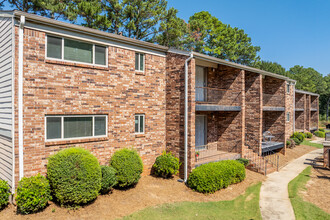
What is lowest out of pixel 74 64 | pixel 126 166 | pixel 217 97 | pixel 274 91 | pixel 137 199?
pixel 137 199

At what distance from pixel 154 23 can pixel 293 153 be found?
18.4 meters

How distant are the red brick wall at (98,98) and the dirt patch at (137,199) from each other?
50.0 inches

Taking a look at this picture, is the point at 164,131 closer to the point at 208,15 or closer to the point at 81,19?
the point at 81,19

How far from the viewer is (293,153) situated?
18453mm

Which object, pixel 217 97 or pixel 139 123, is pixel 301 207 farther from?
pixel 217 97

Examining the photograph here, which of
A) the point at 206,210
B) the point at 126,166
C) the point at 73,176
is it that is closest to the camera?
the point at 73,176

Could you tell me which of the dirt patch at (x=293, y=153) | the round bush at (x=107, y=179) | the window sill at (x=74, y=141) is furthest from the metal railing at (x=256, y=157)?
the window sill at (x=74, y=141)

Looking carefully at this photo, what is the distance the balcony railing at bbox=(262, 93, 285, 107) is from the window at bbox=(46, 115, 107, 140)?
14347 mm

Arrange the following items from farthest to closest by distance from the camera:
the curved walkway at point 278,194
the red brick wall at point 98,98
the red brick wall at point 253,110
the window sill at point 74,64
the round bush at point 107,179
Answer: the red brick wall at point 253,110, the round bush at point 107,179, the window sill at point 74,64, the curved walkway at point 278,194, the red brick wall at point 98,98

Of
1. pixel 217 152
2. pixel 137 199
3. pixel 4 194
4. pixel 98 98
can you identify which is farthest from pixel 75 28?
pixel 217 152

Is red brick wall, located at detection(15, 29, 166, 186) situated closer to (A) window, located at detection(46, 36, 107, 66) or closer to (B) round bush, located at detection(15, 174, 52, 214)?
(A) window, located at detection(46, 36, 107, 66)

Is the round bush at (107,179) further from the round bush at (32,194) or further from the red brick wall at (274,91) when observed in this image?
the red brick wall at (274,91)

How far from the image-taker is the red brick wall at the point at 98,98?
24.4 ft

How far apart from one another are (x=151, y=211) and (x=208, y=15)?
109ft
